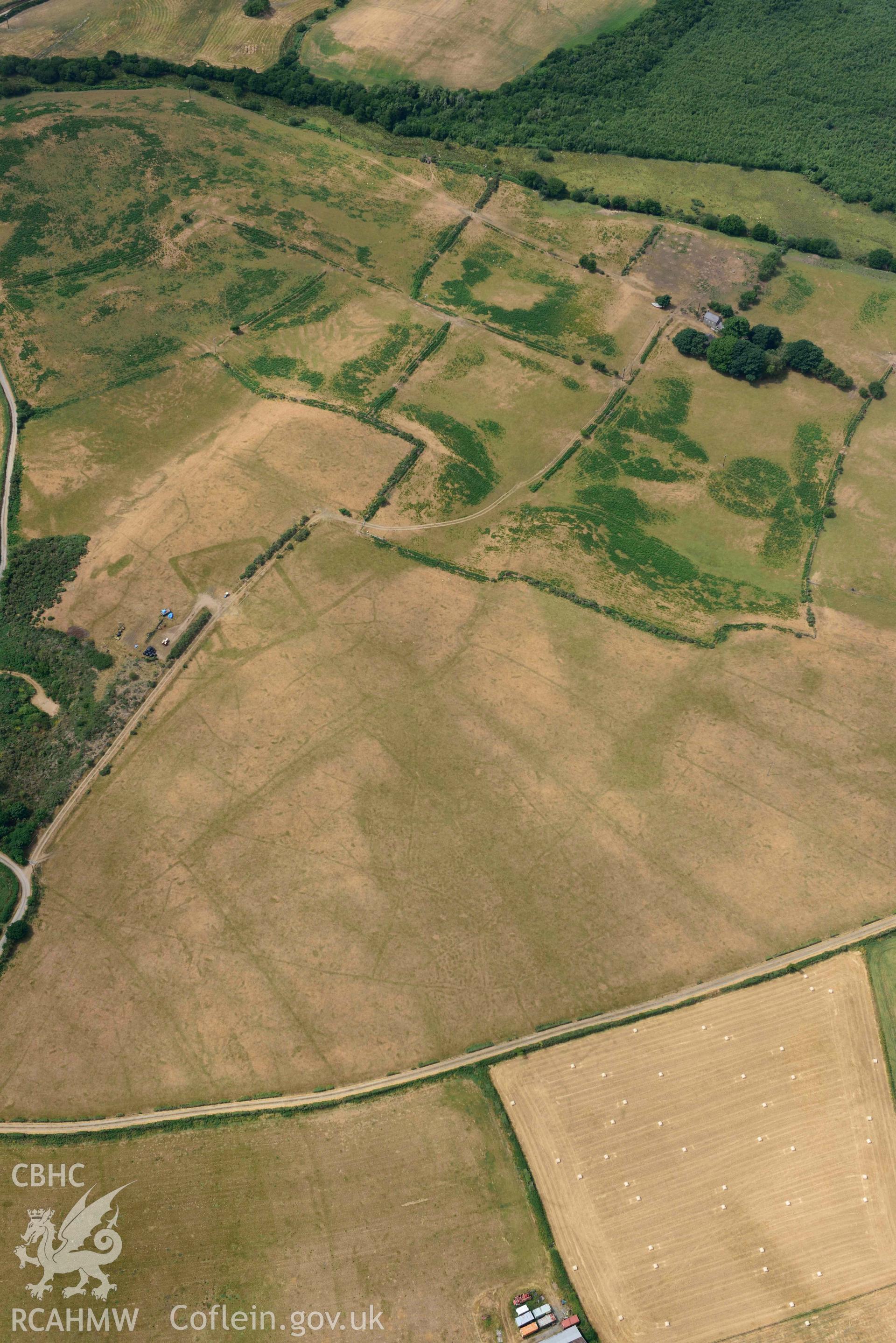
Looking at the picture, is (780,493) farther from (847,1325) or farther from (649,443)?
(847,1325)

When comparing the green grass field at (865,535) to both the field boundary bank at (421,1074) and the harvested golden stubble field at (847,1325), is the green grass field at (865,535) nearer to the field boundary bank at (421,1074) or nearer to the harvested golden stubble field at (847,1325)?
the field boundary bank at (421,1074)

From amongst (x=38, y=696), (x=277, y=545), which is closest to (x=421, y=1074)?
(x=38, y=696)

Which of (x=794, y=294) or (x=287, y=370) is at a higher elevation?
(x=287, y=370)

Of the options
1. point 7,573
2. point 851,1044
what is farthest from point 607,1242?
point 7,573

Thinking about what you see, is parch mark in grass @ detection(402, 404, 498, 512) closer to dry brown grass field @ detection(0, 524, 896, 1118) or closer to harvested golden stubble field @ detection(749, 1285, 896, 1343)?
dry brown grass field @ detection(0, 524, 896, 1118)

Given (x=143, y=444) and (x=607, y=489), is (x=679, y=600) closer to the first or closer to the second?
(x=607, y=489)

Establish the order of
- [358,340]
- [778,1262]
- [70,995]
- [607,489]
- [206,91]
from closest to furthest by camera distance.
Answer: [778,1262] < [70,995] < [607,489] < [358,340] < [206,91]

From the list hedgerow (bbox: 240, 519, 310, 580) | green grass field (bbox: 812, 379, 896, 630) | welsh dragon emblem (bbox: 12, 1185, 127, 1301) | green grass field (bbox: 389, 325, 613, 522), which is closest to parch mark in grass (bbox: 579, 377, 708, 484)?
green grass field (bbox: 389, 325, 613, 522)
